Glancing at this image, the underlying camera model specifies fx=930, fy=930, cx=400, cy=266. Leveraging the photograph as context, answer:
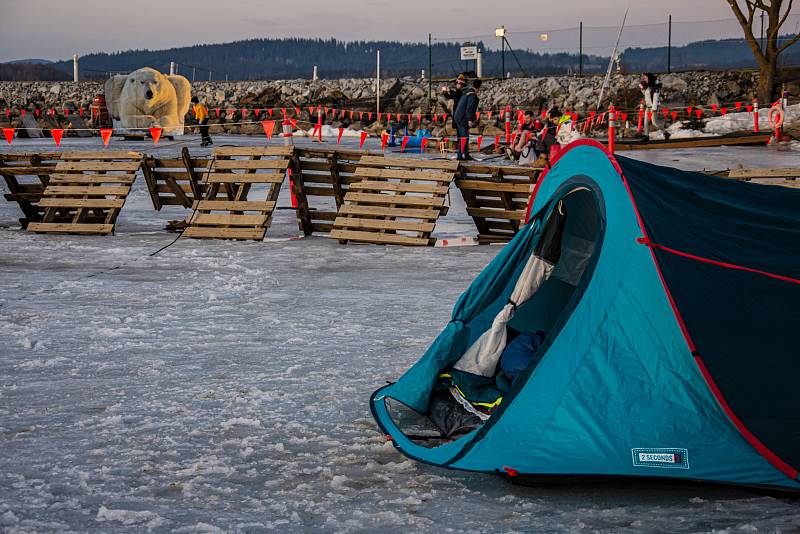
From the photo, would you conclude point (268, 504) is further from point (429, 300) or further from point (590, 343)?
point (429, 300)

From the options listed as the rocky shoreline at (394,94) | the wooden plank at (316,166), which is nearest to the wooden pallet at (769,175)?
the wooden plank at (316,166)

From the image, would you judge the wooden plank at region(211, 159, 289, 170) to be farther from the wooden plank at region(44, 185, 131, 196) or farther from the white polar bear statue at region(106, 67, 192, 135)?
the white polar bear statue at region(106, 67, 192, 135)

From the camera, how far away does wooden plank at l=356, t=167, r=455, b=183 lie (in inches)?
474

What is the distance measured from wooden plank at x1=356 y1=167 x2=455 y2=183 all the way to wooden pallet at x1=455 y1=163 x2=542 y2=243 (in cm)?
19

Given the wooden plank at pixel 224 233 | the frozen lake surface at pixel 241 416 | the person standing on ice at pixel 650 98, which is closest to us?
the frozen lake surface at pixel 241 416

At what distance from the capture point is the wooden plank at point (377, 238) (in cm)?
1185

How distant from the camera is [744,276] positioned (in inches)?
176

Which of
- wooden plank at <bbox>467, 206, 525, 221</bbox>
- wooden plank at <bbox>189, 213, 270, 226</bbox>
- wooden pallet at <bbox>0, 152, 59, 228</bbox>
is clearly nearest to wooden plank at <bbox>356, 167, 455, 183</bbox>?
wooden plank at <bbox>467, 206, 525, 221</bbox>

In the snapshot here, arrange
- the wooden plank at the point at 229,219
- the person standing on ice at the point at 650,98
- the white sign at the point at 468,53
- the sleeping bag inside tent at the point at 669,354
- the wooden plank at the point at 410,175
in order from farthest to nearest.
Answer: the white sign at the point at 468,53
the person standing on ice at the point at 650,98
the wooden plank at the point at 229,219
the wooden plank at the point at 410,175
the sleeping bag inside tent at the point at 669,354

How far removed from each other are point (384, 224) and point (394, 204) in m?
0.32

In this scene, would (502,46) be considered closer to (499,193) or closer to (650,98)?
(650,98)

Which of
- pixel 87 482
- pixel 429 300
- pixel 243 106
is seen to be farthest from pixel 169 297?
pixel 243 106

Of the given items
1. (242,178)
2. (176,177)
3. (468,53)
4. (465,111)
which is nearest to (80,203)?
(176,177)

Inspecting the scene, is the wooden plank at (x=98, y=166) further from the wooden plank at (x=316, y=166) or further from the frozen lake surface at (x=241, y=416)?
the frozen lake surface at (x=241, y=416)
